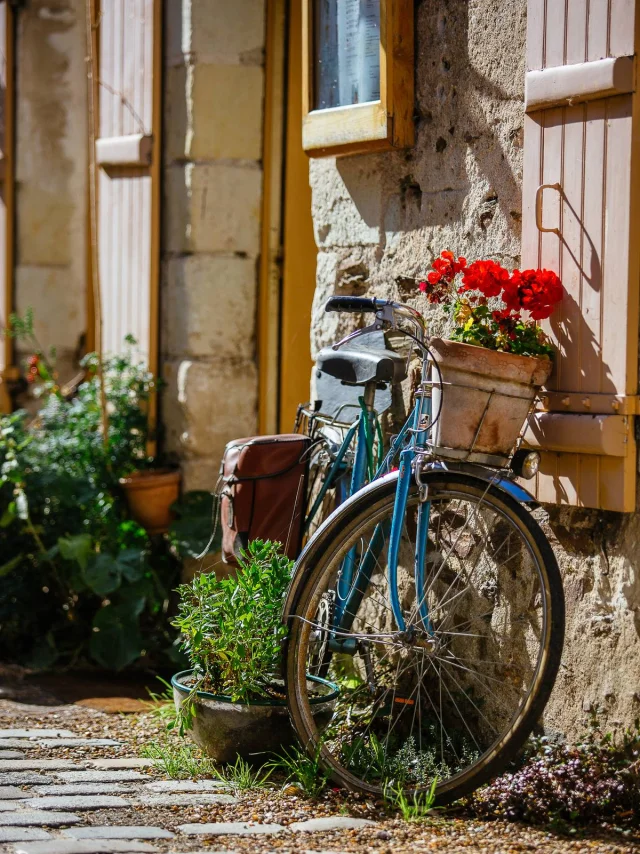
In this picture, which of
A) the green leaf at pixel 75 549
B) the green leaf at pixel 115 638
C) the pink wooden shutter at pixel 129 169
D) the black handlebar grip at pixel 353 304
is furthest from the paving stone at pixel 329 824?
the pink wooden shutter at pixel 129 169

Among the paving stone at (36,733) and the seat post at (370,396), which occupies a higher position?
the seat post at (370,396)

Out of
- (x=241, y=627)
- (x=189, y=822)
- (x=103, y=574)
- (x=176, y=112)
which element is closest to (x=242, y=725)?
(x=241, y=627)

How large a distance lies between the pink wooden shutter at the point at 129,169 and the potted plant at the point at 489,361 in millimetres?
2684

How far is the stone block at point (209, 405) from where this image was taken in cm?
570

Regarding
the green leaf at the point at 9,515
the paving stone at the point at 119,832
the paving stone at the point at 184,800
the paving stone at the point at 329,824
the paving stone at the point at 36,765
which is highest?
the green leaf at the point at 9,515

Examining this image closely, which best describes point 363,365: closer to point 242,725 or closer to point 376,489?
point 376,489

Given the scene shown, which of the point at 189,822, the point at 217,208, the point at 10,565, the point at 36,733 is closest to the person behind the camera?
the point at 189,822

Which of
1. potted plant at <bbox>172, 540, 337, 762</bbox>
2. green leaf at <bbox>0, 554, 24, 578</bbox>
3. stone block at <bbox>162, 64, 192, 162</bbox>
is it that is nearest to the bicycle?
potted plant at <bbox>172, 540, 337, 762</bbox>

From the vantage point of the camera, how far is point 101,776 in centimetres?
361

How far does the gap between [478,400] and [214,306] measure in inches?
104

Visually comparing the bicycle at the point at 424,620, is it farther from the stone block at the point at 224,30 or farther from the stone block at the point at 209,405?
the stone block at the point at 224,30

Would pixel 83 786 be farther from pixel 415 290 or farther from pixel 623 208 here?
pixel 623 208

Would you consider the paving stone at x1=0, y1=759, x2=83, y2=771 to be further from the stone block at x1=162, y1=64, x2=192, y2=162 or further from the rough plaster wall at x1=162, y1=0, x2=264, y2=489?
the stone block at x1=162, y1=64, x2=192, y2=162

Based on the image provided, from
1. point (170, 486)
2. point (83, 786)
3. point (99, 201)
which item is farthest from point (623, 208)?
point (99, 201)
